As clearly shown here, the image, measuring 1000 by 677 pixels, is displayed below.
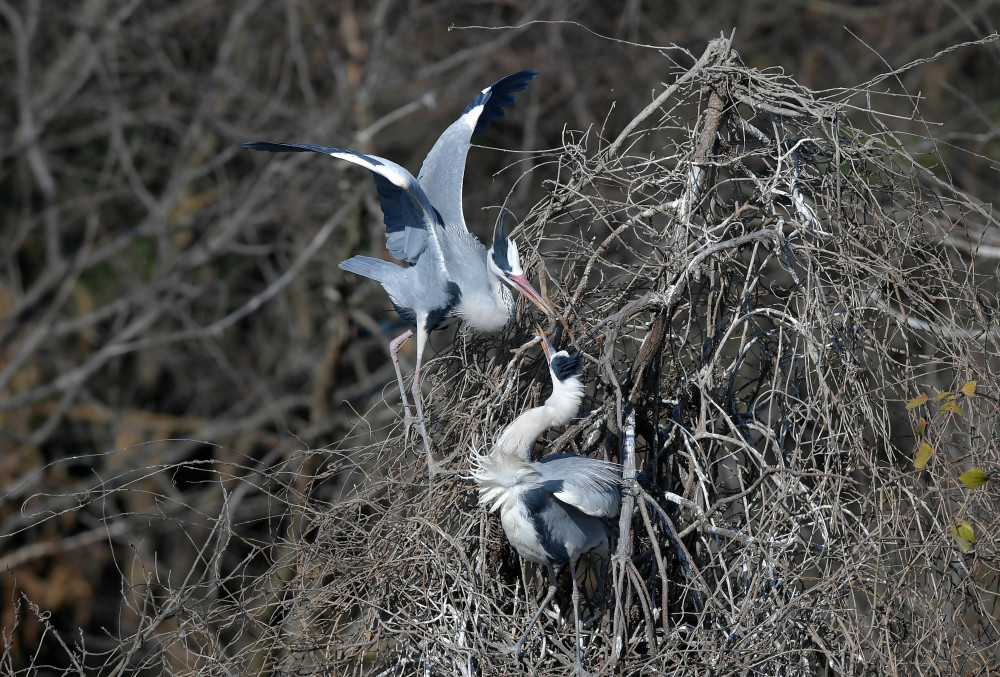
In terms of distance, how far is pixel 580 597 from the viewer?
2.42 meters

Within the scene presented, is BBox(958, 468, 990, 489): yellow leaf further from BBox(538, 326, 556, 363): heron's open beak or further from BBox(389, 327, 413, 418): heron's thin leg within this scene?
BBox(389, 327, 413, 418): heron's thin leg

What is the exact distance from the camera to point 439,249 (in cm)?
318

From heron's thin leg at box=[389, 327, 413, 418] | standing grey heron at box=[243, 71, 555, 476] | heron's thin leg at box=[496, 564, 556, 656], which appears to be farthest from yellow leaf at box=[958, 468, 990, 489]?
heron's thin leg at box=[389, 327, 413, 418]

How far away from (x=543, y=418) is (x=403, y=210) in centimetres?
110

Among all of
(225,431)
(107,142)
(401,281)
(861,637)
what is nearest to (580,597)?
(861,637)

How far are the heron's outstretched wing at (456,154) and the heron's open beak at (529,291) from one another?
26.1 inches

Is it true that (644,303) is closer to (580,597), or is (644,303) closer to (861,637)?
(580,597)

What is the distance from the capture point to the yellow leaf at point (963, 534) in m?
2.04

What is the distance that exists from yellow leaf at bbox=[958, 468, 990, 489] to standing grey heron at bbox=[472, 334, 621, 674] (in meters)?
0.73

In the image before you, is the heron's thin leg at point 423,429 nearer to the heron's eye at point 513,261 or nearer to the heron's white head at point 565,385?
the heron's white head at point 565,385

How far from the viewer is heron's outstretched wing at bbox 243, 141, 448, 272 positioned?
296cm

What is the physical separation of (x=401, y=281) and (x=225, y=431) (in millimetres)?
4213

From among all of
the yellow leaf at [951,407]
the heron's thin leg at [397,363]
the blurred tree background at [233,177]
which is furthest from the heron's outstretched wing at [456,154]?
the blurred tree background at [233,177]

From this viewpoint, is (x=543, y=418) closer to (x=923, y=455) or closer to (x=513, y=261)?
(x=513, y=261)
